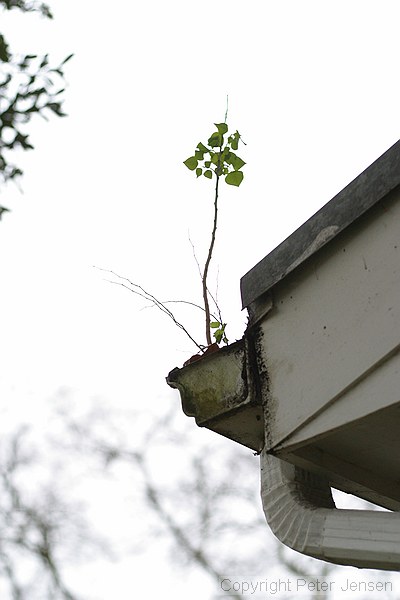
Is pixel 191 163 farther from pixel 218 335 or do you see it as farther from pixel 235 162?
pixel 218 335

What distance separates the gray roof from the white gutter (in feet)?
1.03

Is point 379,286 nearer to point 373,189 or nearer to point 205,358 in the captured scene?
point 373,189

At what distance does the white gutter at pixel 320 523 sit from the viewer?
1070mm

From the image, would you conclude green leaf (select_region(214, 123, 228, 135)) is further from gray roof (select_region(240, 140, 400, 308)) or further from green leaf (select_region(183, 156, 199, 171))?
gray roof (select_region(240, 140, 400, 308))

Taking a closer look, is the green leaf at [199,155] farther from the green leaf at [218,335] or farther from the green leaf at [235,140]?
the green leaf at [218,335]

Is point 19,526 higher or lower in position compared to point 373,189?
higher

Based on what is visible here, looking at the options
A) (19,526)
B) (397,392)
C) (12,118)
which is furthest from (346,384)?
(19,526)

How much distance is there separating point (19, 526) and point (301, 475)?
1027 cm

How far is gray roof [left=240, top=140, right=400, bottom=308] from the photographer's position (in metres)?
1.18

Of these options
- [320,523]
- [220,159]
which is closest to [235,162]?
[220,159]

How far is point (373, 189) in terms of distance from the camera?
1189 mm

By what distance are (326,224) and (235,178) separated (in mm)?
654

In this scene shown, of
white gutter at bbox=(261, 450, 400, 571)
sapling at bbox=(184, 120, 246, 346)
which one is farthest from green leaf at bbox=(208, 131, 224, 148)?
white gutter at bbox=(261, 450, 400, 571)

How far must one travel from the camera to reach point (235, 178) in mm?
1877
